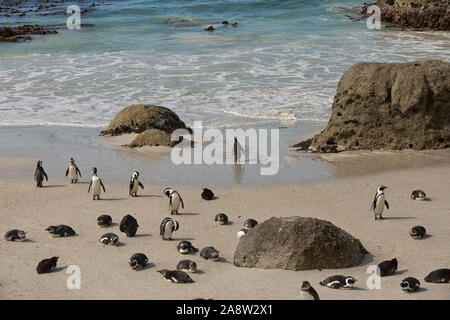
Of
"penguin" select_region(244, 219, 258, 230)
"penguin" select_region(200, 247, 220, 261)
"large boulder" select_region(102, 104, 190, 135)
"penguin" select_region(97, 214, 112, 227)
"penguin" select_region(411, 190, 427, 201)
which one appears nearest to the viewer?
"penguin" select_region(200, 247, 220, 261)

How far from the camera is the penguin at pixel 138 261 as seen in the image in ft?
32.0

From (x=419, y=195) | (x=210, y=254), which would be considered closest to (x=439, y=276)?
(x=210, y=254)

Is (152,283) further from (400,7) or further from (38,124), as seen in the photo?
(400,7)

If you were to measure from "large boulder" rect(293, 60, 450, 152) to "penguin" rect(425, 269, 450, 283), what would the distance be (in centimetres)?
762

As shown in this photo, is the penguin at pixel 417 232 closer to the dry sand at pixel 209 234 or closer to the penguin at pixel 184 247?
the dry sand at pixel 209 234

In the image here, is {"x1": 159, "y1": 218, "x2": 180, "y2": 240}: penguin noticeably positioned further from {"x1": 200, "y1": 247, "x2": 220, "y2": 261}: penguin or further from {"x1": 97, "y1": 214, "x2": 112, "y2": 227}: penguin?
{"x1": 97, "y1": 214, "x2": 112, "y2": 227}: penguin

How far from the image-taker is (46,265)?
966 centimetres

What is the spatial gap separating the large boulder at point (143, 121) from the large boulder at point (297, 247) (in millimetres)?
9378

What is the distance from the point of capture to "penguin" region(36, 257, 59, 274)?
379 inches

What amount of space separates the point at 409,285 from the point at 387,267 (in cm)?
78

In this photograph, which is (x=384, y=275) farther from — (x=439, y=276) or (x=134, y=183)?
(x=134, y=183)

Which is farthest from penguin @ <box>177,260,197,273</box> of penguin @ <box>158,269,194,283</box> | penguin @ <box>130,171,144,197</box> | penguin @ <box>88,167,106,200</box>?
penguin @ <box>88,167,106,200</box>

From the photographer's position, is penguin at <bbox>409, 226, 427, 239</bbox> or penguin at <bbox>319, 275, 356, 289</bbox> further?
penguin at <bbox>409, 226, 427, 239</bbox>
